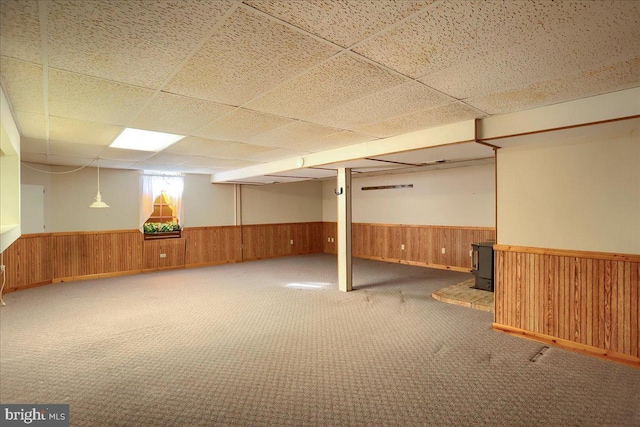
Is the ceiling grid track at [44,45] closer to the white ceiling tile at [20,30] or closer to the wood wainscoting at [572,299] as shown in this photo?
the white ceiling tile at [20,30]

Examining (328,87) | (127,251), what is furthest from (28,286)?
(328,87)

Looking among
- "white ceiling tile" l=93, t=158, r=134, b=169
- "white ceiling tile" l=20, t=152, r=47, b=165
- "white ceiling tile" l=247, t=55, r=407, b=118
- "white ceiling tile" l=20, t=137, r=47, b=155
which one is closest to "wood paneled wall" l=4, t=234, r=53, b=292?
"white ceiling tile" l=20, t=152, r=47, b=165

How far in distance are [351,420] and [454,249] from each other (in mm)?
5746

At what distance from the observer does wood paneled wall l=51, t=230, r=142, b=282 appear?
20.9ft

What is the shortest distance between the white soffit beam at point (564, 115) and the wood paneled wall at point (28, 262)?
24.1ft

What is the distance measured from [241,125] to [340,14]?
2147 mm

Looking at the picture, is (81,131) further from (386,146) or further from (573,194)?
(573,194)

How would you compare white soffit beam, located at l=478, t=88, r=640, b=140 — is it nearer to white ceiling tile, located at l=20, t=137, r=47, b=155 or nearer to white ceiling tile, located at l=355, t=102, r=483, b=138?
white ceiling tile, located at l=355, t=102, r=483, b=138

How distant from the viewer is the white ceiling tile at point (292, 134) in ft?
11.6

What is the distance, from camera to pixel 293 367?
113 inches

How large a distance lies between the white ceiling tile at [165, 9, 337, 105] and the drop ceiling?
0.01 metres

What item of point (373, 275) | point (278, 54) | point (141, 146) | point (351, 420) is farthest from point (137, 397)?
point (373, 275)

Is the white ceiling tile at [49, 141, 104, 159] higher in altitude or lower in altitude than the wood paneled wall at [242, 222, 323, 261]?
higher

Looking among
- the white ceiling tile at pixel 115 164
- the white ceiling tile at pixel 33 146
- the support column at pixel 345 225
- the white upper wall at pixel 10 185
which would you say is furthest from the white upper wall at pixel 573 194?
the white ceiling tile at pixel 115 164
